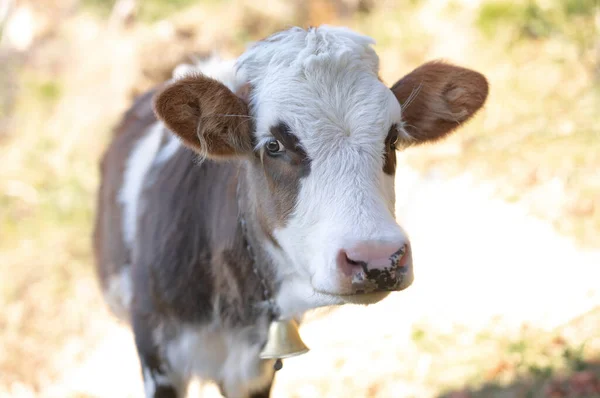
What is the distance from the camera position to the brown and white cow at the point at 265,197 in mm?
2564

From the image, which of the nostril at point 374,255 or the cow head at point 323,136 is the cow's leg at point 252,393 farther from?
the nostril at point 374,255

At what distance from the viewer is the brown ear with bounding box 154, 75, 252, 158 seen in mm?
2762

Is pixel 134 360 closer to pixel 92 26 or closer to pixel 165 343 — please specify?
pixel 165 343

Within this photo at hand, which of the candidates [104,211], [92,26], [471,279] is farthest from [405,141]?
Answer: [92,26]

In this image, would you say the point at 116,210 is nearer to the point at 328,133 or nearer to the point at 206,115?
the point at 206,115

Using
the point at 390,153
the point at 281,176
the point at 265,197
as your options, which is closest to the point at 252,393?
the point at 265,197

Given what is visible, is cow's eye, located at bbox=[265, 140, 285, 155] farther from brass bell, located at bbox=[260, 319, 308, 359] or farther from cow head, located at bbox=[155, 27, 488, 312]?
brass bell, located at bbox=[260, 319, 308, 359]

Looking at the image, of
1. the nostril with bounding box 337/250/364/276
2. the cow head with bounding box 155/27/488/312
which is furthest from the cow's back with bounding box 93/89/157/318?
the nostril with bounding box 337/250/364/276

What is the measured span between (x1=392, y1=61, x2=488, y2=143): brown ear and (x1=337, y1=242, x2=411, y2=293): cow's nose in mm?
882

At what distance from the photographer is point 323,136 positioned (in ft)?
8.79

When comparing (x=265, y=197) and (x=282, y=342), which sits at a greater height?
(x=265, y=197)

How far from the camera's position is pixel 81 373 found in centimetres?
602

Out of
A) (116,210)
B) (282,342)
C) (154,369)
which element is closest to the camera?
(282,342)

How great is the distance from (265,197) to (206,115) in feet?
1.29
